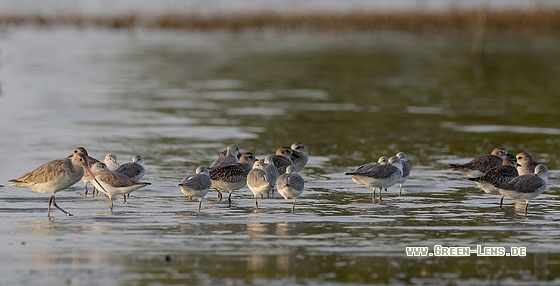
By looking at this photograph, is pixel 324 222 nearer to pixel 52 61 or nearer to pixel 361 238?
pixel 361 238

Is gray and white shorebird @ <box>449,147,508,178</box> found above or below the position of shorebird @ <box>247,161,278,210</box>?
below

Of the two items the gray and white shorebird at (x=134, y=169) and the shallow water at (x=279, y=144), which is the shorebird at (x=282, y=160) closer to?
the shallow water at (x=279, y=144)

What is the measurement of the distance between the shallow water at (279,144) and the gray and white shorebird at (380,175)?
0.34m

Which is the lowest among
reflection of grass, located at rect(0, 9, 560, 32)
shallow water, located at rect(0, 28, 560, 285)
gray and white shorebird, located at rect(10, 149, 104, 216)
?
reflection of grass, located at rect(0, 9, 560, 32)

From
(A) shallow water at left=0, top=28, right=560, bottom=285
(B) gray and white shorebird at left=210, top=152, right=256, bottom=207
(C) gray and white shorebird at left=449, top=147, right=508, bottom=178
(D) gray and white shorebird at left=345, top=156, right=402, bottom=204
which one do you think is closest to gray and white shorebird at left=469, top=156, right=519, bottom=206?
(A) shallow water at left=0, top=28, right=560, bottom=285

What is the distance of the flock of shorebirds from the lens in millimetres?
15484

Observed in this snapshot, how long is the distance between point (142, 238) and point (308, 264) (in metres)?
2.35

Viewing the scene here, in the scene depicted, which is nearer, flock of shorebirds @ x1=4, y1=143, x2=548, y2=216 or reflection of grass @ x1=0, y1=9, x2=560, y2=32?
flock of shorebirds @ x1=4, y1=143, x2=548, y2=216

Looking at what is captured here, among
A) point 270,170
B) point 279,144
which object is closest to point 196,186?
point 270,170

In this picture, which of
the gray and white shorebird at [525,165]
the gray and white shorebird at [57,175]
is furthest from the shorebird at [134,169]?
the gray and white shorebird at [525,165]

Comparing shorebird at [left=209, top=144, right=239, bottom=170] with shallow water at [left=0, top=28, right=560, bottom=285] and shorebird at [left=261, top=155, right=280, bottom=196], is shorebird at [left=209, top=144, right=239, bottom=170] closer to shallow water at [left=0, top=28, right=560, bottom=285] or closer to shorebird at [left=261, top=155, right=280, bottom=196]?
shallow water at [left=0, top=28, right=560, bottom=285]

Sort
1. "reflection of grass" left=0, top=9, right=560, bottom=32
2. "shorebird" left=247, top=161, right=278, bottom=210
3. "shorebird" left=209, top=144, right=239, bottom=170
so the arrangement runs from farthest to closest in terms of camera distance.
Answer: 1. "reflection of grass" left=0, top=9, right=560, bottom=32
2. "shorebird" left=209, top=144, right=239, bottom=170
3. "shorebird" left=247, top=161, right=278, bottom=210

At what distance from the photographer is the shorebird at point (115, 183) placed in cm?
1555

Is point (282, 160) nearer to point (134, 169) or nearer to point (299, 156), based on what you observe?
point (299, 156)
